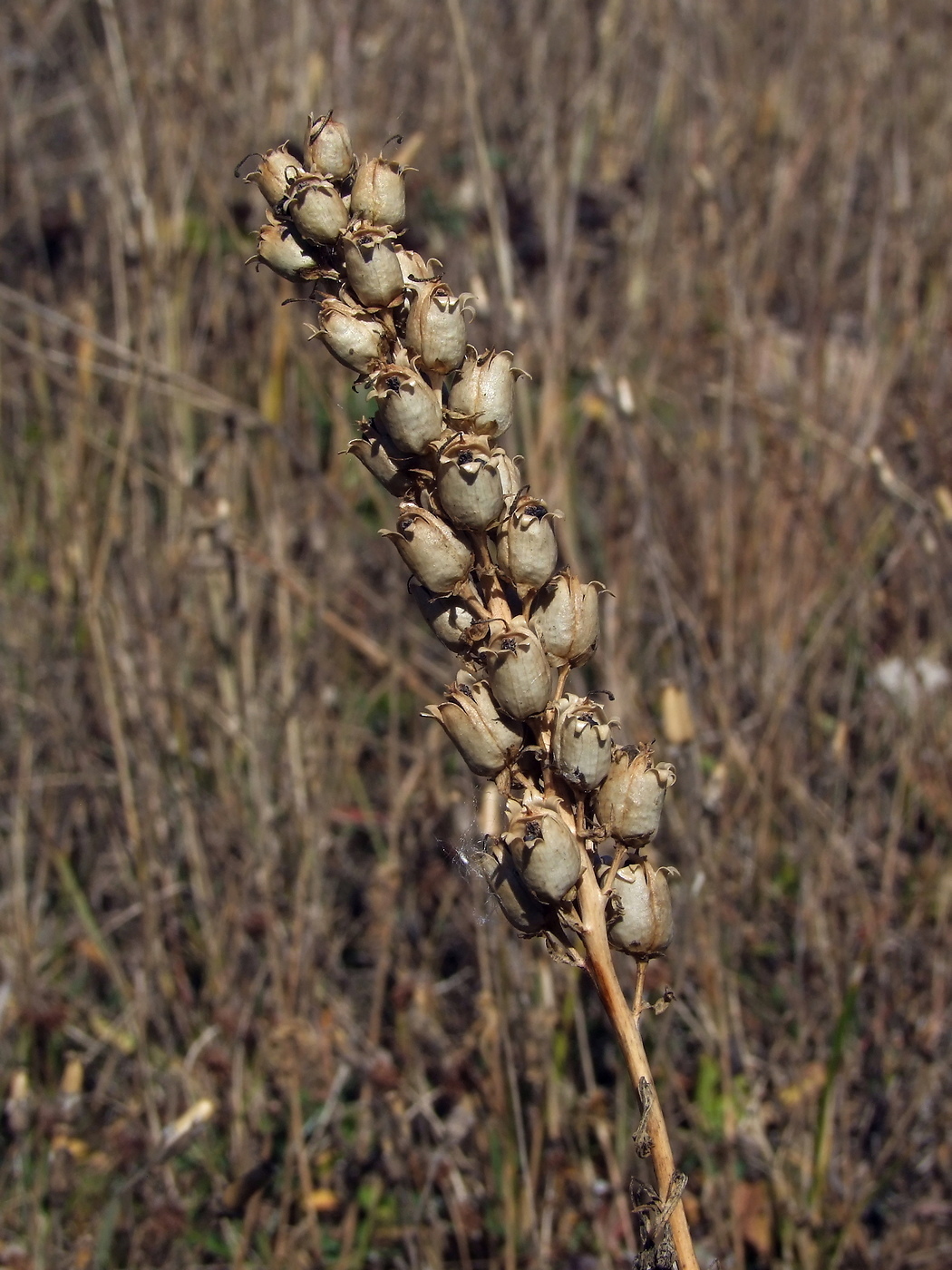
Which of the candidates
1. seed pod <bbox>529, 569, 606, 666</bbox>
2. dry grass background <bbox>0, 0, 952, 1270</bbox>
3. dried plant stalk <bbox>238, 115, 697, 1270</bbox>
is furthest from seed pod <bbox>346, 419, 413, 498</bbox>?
dry grass background <bbox>0, 0, 952, 1270</bbox>

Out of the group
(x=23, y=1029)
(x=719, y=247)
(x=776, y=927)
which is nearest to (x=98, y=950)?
(x=23, y=1029)

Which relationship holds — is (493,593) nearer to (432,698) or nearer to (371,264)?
(371,264)

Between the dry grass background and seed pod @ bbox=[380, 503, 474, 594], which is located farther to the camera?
the dry grass background

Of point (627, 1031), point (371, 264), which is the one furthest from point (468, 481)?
point (627, 1031)

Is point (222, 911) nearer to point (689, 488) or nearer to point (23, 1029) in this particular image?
point (23, 1029)

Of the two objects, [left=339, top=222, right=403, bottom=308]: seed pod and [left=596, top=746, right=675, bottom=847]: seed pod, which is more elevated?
[left=339, top=222, right=403, bottom=308]: seed pod

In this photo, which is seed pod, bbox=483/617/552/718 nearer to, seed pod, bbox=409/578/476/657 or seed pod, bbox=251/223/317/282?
seed pod, bbox=409/578/476/657

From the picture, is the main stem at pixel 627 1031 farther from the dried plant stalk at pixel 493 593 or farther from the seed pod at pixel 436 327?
the seed pod at pixel 436 327
